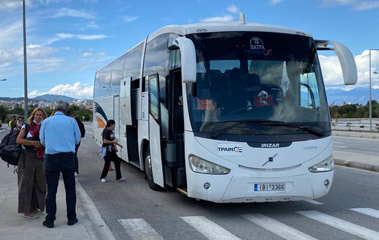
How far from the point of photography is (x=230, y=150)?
705cm

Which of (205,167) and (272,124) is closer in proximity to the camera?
(205,167)

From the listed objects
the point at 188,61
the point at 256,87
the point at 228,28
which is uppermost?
the point at 228,28

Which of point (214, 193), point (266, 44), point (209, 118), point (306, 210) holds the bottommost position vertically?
point (306, 210)

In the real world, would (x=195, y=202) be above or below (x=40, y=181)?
below

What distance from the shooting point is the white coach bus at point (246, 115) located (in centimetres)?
708

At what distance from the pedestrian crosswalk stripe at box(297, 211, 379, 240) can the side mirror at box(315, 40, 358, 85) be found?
7.91 feet

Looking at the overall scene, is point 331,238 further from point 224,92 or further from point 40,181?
point 40,181

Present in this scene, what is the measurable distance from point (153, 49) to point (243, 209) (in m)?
4.18

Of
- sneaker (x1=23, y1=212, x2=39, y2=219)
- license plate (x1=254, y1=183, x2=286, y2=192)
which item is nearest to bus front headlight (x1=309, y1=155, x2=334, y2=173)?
license plate (x1=254, y1=183, x2=286, y2=192)

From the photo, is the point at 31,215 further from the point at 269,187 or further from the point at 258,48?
the point at 258,48

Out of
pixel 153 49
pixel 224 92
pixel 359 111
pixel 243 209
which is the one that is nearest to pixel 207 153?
pixel 224 92

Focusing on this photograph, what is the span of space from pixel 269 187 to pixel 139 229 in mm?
2171

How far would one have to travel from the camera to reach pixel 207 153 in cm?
709

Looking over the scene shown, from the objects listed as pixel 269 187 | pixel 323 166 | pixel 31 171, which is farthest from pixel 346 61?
pixel 31 171
